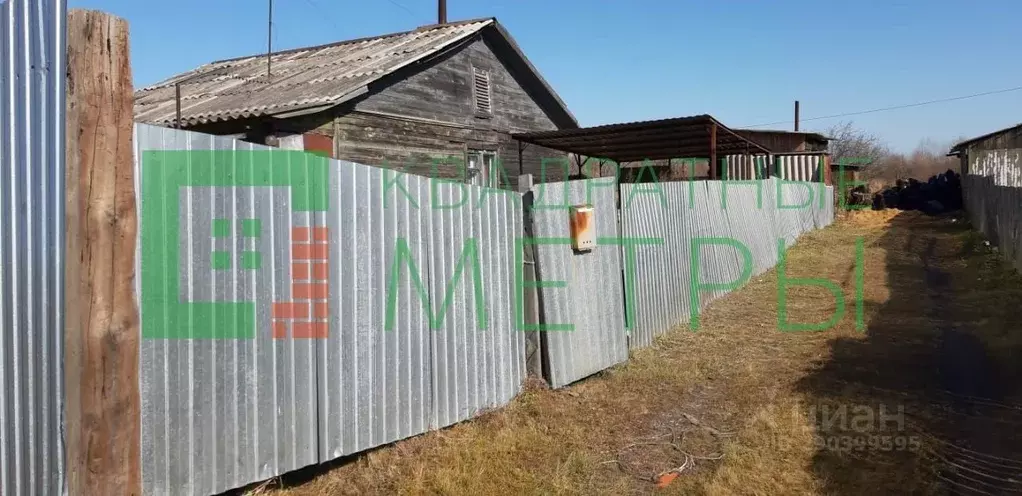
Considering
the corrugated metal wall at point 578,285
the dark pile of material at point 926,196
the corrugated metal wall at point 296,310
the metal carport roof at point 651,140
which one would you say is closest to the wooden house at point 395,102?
the metal carport roof at point 651,140

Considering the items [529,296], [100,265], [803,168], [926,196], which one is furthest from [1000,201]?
[926,196]

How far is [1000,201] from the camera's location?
12.8m

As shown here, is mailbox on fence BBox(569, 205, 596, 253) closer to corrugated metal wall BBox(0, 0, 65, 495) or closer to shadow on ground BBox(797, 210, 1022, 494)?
shadow on ground BBox(797, 210, 1022, 494)

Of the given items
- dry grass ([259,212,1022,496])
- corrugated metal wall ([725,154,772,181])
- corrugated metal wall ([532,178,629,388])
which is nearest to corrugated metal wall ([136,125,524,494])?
dry grass ([259,212,1022,496])

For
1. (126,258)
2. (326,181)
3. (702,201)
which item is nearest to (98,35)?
(126,258)

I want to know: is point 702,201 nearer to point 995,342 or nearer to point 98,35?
point 995,342

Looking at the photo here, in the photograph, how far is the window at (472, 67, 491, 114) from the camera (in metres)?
13.8

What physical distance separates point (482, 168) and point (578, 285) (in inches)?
336

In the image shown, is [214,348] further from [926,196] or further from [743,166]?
[926,196]

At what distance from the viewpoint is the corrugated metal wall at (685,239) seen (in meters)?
6.95

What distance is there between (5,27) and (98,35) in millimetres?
308

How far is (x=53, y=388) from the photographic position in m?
2.53

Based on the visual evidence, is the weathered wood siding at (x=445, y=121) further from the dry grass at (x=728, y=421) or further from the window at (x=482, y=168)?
the dry grass at (x=728, y=421)

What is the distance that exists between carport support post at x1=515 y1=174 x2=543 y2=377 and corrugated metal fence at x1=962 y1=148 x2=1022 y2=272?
29.7 ft
